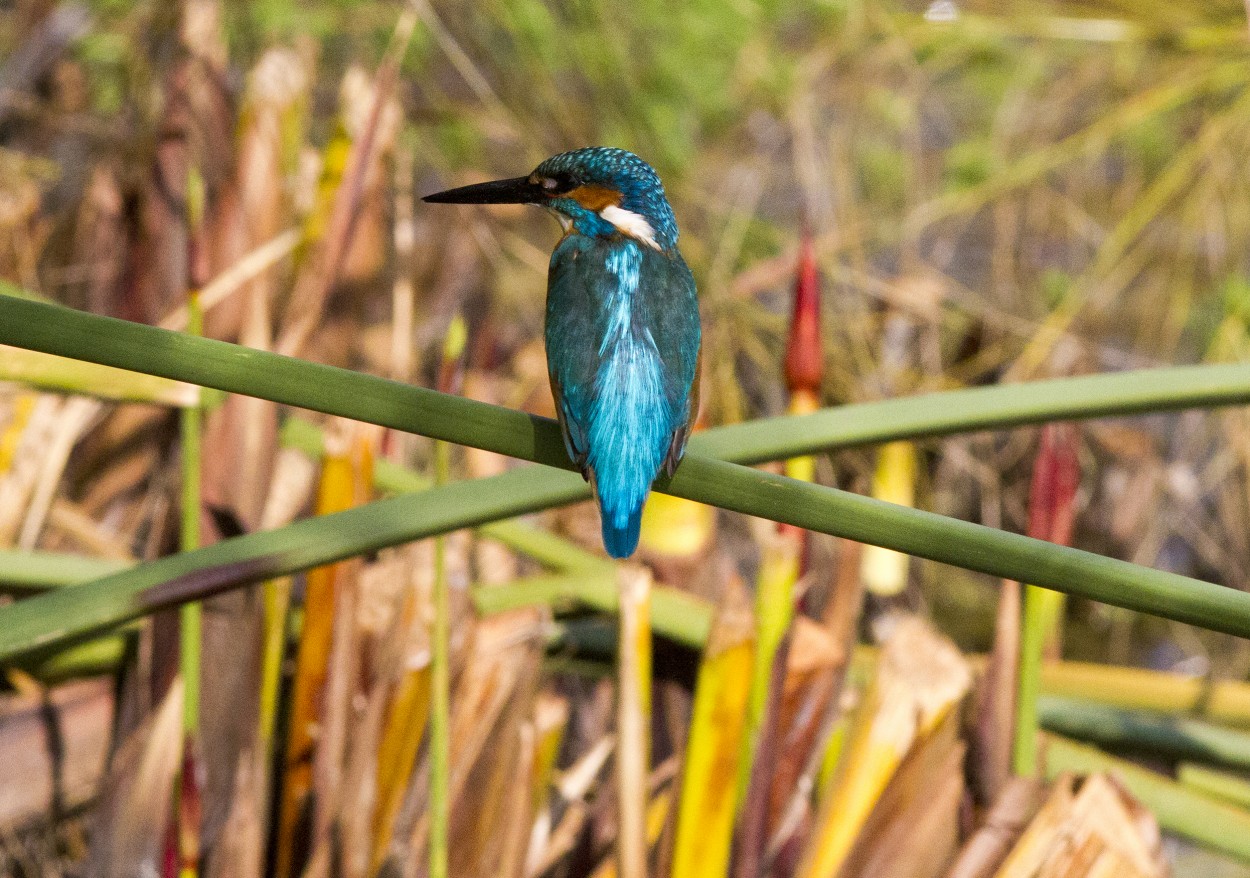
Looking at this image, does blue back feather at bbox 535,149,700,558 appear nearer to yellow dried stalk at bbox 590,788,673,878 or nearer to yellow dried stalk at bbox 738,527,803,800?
Answer: yellow dried stalk at bbox 738,527,803,800

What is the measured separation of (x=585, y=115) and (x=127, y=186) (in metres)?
1.12

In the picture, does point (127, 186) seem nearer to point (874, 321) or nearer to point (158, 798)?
point (158, 798)

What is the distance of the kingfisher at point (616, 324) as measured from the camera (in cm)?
110

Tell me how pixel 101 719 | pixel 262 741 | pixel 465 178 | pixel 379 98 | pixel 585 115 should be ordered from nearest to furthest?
1. pixel 262 741
2. pixel 101 719
3. pixel 379 98
4. pixel 585 115
5. pixel 465 178

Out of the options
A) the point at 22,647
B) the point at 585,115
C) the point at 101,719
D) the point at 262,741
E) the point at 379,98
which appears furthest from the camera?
the point at 585,115

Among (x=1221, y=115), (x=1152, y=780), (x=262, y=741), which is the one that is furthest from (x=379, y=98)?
(x=1221, y=115)

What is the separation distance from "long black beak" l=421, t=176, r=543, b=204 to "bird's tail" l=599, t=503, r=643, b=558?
1.17 ft

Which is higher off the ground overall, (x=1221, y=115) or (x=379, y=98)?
(x=1221, y=115)

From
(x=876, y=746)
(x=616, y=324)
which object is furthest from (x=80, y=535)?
(x=876, y=746)

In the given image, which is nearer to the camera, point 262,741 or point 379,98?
point 262,741

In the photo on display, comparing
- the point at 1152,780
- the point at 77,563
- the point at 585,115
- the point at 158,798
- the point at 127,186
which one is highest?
the point at 585,115

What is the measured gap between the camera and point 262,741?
143 cm

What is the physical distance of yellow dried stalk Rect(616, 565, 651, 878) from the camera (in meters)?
1.23

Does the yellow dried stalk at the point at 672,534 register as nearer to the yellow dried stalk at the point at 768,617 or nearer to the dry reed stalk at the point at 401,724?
the dry reed stalk at the point at 401,724
